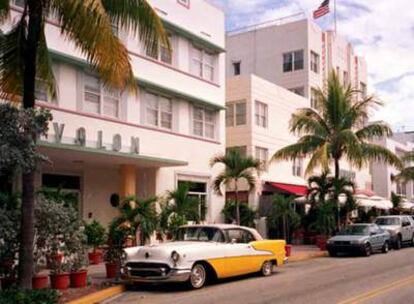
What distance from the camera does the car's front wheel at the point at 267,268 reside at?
58.2 feet

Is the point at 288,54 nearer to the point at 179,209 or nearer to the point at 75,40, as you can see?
the point at 179,209

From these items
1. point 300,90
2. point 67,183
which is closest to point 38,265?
point 67,183

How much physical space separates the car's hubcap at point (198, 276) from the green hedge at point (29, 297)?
393cm

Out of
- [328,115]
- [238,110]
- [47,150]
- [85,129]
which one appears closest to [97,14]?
[47,150]

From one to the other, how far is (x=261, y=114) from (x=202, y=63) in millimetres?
6956

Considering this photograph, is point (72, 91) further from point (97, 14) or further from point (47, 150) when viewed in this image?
point (97, 14)

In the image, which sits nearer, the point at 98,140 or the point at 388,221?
the point at 98,140

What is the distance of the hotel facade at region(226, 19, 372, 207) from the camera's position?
34.3 m

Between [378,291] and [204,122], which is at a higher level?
[204,122]

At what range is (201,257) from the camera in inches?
596

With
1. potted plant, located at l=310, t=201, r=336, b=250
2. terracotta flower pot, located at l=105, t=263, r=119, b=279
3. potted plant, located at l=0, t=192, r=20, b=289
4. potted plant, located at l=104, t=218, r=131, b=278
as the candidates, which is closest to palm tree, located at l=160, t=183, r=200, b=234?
potted plant, located at l=104, t=218, r=131, b=278

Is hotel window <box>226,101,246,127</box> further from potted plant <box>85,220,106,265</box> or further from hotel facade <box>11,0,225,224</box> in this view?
potted plant <box>85,220,106,265</box>

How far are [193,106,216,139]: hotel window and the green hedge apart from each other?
17502mm

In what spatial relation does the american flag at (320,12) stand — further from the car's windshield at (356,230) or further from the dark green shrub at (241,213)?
the car's windshield at (356,230)
